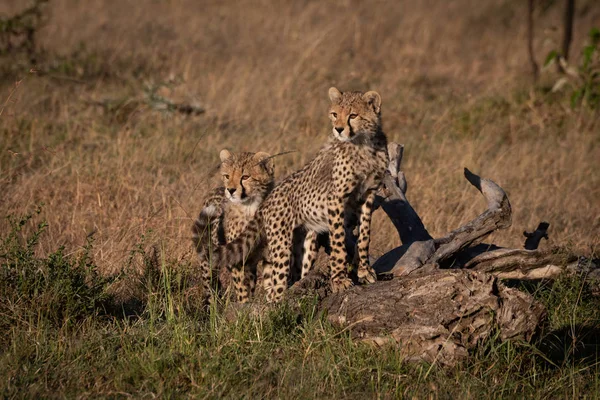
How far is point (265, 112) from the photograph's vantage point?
27.1ft

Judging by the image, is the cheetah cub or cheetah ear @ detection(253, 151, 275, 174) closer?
the cheetah cub

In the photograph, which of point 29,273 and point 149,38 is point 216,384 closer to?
point 29,273

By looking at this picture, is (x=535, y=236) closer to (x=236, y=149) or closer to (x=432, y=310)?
(x=432, y=310)

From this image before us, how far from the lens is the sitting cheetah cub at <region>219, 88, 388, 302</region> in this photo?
450 centimetres

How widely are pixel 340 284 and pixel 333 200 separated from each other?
455 mm

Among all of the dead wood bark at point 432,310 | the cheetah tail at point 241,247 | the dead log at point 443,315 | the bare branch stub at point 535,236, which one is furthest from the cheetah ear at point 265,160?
the bare branch stub at point 535,236

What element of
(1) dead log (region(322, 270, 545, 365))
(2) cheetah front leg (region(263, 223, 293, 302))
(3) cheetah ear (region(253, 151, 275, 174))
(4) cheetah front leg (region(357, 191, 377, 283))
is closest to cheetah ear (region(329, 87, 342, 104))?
(3) cheetah ear (region(253, 151, 275, 174))

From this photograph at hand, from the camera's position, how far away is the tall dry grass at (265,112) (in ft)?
19.6

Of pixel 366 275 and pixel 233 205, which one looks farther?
pixel 233 205

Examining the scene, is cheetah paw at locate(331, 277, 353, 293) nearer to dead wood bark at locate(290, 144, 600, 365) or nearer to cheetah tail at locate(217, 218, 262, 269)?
dead wood bark at locate(290, 144, 600, 365)

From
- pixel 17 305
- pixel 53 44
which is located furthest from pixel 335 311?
pixel 53 44

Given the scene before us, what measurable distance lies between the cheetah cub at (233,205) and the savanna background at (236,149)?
0.65 feet

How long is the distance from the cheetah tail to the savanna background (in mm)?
298

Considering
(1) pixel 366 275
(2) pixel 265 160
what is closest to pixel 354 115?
(2) pixel 265 160
